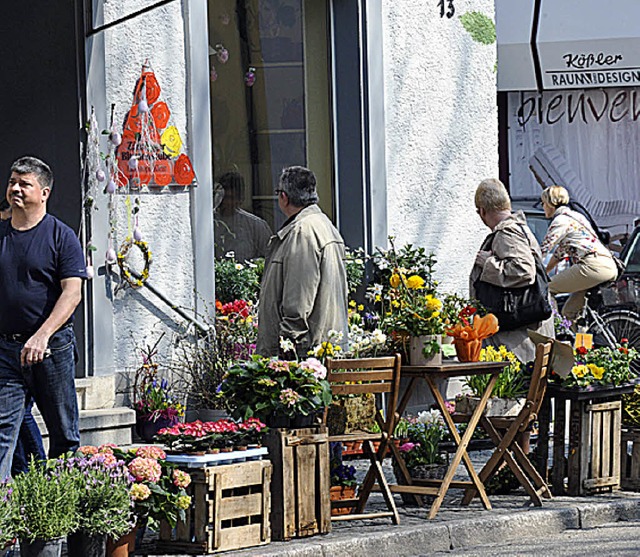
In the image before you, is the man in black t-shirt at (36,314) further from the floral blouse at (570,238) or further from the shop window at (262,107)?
the floral blouse at (570,238)

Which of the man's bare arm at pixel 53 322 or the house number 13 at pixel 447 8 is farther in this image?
the house number 13 at pixel 447 8

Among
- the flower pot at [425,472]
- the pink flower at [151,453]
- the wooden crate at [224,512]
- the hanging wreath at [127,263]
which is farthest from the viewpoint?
the hanging wreath at [127,263]

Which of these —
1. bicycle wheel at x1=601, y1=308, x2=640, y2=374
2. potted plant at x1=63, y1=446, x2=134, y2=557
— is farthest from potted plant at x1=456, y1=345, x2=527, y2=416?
bicycle wheel at x1=601, y1=308, x2=640, y2=374

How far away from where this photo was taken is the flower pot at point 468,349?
8117 mm

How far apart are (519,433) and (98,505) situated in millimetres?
2978

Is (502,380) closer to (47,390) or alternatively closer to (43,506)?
(47,390)

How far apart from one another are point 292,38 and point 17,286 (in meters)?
4.73

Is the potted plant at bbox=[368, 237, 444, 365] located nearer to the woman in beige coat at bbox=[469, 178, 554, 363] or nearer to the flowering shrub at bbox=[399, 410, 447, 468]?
the flowering shrub at bbox=[399, 410, 447, 468]

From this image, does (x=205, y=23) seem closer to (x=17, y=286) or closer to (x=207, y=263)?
(x=207, y=263)

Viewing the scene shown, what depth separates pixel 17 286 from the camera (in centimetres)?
699

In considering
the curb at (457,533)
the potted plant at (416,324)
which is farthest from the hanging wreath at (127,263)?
the curb at (457,533)

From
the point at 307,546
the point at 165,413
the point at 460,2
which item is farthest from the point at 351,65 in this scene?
the point at 307,546

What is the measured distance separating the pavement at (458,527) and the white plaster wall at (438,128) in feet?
11.8

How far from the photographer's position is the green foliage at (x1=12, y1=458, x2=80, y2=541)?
19.6 ft
